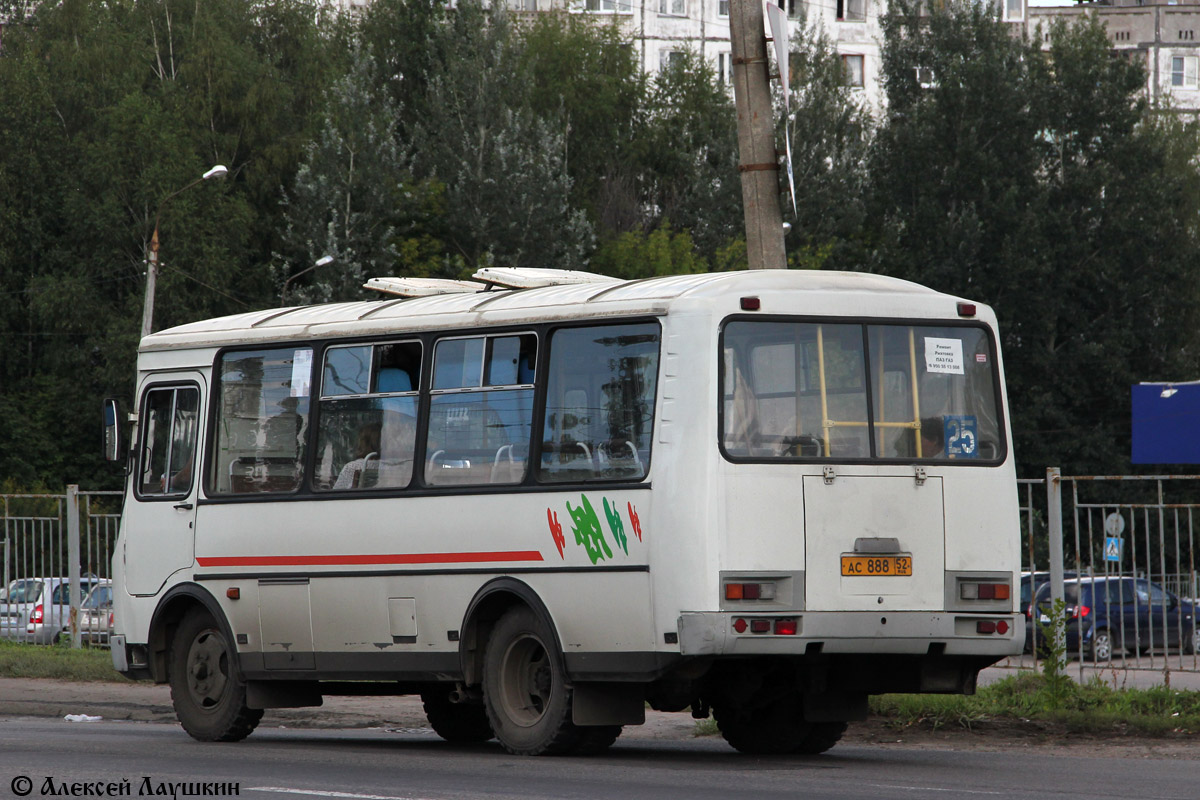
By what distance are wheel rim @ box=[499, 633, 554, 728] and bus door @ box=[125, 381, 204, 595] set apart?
319cm

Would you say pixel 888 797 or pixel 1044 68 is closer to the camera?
pixel 888 797

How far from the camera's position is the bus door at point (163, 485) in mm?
14000

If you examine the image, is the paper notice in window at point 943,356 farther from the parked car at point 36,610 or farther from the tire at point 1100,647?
the parked car at point 36,610

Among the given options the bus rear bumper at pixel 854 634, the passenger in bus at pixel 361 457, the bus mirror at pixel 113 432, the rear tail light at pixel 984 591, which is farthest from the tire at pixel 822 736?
the bus mirror at pixel 113 432

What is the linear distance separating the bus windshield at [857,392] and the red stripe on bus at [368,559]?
168 centimetres

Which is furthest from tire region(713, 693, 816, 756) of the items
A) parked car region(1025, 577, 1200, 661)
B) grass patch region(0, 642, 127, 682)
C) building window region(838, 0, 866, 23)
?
building window region(838, 0, 866, 23)

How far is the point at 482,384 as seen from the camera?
39.7 ft

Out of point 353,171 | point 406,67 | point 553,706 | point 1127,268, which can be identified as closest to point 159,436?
point 553,706

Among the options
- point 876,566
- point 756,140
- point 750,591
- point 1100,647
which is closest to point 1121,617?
point 1100,647

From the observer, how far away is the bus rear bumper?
1055 centimetres

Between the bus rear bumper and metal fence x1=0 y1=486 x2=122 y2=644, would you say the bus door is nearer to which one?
the bus rear bumper

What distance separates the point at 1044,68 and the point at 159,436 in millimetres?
52295

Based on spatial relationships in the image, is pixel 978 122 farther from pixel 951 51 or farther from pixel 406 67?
pixel 406 67

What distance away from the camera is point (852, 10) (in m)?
81.2
